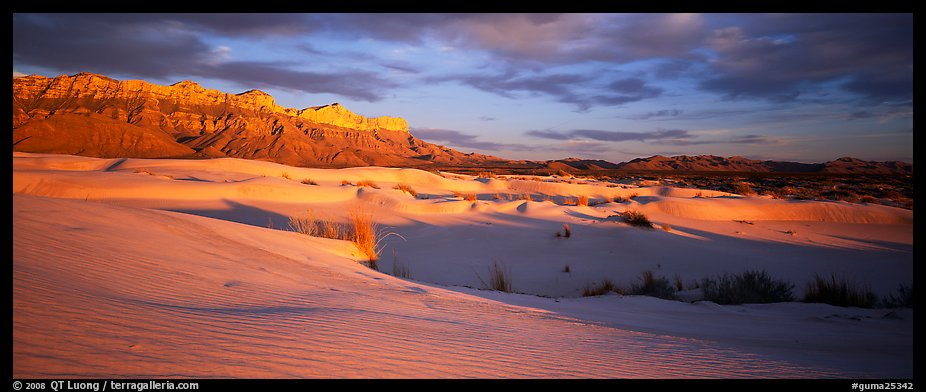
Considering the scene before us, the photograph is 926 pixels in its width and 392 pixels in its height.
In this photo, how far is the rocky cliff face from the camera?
5784 centimetres

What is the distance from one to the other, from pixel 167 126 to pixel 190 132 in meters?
5.80

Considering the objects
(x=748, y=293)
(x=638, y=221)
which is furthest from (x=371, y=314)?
(x=638, y=221)

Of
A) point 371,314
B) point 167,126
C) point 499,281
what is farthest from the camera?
point 167,126

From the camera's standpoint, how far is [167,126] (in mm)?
93125

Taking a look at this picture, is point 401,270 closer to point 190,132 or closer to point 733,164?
point 190,132

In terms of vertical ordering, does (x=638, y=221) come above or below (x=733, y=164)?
below

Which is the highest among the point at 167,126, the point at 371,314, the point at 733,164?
the point at 167,126

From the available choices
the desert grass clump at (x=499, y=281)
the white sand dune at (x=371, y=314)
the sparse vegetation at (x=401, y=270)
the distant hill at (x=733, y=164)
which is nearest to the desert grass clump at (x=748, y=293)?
the white sand dune at (x=371, y=314)

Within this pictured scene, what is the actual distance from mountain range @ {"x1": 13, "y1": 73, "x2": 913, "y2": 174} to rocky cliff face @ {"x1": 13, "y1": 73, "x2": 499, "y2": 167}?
0.16 m

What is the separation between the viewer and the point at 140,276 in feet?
9.47

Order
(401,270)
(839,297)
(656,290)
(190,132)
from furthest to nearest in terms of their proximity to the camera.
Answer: (190,132) → (401,270) → (656,290) → (839,297)

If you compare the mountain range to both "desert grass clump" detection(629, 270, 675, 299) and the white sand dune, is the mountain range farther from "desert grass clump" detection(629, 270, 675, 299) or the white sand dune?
"desert grass clump" detection(629, 270, 675, 299)
